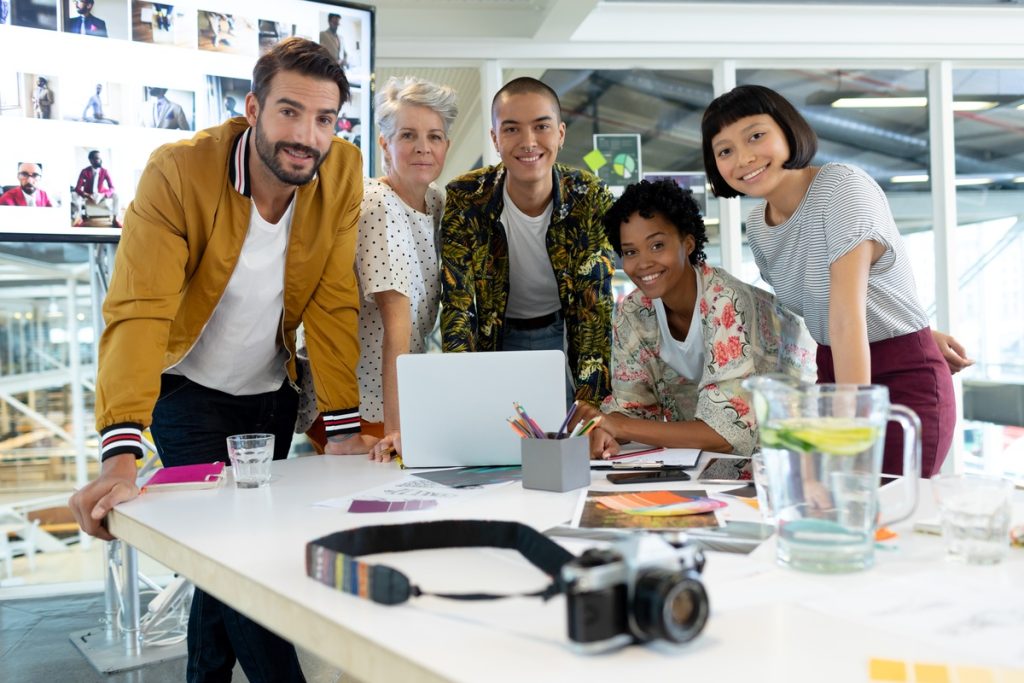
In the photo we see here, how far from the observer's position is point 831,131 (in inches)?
201

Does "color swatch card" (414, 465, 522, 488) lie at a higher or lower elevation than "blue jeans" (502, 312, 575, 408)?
lower

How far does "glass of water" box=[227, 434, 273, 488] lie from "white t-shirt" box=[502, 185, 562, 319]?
1.14 m

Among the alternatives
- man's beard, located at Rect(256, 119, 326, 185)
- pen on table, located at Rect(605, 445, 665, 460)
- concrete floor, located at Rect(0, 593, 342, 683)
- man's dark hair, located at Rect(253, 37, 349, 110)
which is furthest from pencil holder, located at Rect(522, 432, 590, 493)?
concrete floor, located at Rect(0, 593, 342, 683)

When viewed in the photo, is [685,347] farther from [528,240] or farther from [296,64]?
[296,64]

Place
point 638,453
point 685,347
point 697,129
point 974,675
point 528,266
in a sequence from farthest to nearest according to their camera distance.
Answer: point 697,129 → point 528,266 → point 685,347 → point 638,453 → point 974,675

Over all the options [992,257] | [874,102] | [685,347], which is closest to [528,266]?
[685,347]

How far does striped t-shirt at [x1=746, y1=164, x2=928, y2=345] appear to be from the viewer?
1.73 m

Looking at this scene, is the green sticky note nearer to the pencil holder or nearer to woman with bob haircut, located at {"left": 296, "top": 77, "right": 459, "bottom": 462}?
woman with bob haircut, located at {"left": 296, "top": 77, "right": 459, "bottom": 462}

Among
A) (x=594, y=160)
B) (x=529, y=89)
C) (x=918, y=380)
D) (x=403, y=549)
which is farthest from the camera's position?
(x=594, y=160)

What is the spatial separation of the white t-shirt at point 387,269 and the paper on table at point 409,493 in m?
0.81

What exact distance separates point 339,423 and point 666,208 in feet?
3.01

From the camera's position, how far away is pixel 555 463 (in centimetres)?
131

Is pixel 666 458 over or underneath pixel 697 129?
underneath

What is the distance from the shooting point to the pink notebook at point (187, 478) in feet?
4.71
